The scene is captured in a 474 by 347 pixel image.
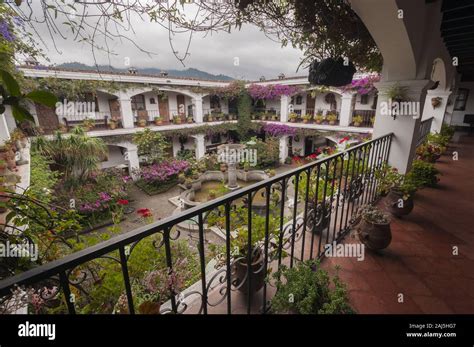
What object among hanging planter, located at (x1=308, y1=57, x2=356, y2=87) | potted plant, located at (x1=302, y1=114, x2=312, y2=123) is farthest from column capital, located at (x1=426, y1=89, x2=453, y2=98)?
potted plant, located at (x1=302, y1=114, x2=312, y2=123)

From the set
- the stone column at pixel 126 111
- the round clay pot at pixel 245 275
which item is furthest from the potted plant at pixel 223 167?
the round clay pot at pixel 245 275

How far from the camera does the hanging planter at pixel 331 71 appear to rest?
2410 mm

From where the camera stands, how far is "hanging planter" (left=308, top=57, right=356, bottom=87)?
2.41 meters

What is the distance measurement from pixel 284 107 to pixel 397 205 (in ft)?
41.6

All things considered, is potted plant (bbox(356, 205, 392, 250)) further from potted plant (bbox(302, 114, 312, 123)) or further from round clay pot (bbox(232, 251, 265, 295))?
potted plant (bbox(302, 114, 312, 123))

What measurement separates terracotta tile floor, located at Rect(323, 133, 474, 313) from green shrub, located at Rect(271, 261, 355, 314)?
1.80 feet

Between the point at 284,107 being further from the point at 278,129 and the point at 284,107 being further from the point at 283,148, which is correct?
the point at 283,148

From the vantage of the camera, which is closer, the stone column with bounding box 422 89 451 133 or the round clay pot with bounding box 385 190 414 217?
the round clay pot with bounding box 385 190 414 217

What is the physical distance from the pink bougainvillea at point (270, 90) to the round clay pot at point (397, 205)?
11.9 metres

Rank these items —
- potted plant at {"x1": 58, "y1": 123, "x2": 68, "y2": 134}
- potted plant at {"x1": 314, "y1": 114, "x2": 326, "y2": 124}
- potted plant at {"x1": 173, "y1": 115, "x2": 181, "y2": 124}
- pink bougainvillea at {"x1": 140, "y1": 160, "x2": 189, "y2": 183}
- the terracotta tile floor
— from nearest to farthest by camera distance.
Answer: the terracotta tile floor < potted plant at {"x1": 58, "y1": 123, "x2": 68, "y2": 134} < pink bougainvillea at {"x1": 140, "y1": 160, "x2": 189, "y2": 183} < potted plant at {"x1": 314, "y1": 114, "x2": 326, "y2": 124} < potted plant at {"x1": 173, "y1": 115, "x2": 181, "y2": 124}

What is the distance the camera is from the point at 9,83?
0.64 meters

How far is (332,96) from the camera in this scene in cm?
1381

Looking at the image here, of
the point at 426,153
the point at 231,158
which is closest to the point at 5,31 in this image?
the point at 231,158
